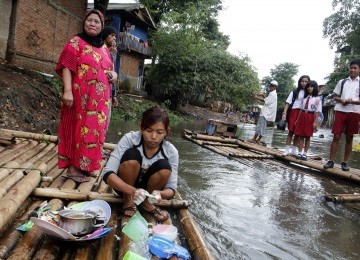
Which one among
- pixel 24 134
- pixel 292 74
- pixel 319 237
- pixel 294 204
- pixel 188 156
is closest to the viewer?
pixel 319 237

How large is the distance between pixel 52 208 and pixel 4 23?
440 inches

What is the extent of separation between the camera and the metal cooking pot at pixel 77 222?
1927 millimetres

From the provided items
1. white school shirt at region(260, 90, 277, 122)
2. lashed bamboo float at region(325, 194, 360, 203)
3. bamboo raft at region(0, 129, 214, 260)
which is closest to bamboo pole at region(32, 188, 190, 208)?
bamboo raft at region(0, 129, 214, 260)

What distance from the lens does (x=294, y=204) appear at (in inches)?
156

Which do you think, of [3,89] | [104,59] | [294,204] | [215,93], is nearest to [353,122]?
[294,204]

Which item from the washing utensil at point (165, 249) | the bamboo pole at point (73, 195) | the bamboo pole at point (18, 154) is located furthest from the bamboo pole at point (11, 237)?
the bamboo pole at point (18, 154)

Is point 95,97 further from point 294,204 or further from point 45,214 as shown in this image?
point 294,204

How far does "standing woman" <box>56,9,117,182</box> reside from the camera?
3.05 m

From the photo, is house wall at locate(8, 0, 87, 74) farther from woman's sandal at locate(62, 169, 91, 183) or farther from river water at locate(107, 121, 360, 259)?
woman's sandal at locate(62, 169, 91, 183)

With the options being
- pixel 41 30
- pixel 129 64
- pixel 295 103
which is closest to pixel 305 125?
pixel 295 103

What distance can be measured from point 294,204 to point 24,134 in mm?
3688

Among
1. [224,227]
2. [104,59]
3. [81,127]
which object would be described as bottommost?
[224,227]

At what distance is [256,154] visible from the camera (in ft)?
24.0

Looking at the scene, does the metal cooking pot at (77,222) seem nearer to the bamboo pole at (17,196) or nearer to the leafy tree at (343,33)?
the bamboo pole at (17,196)
